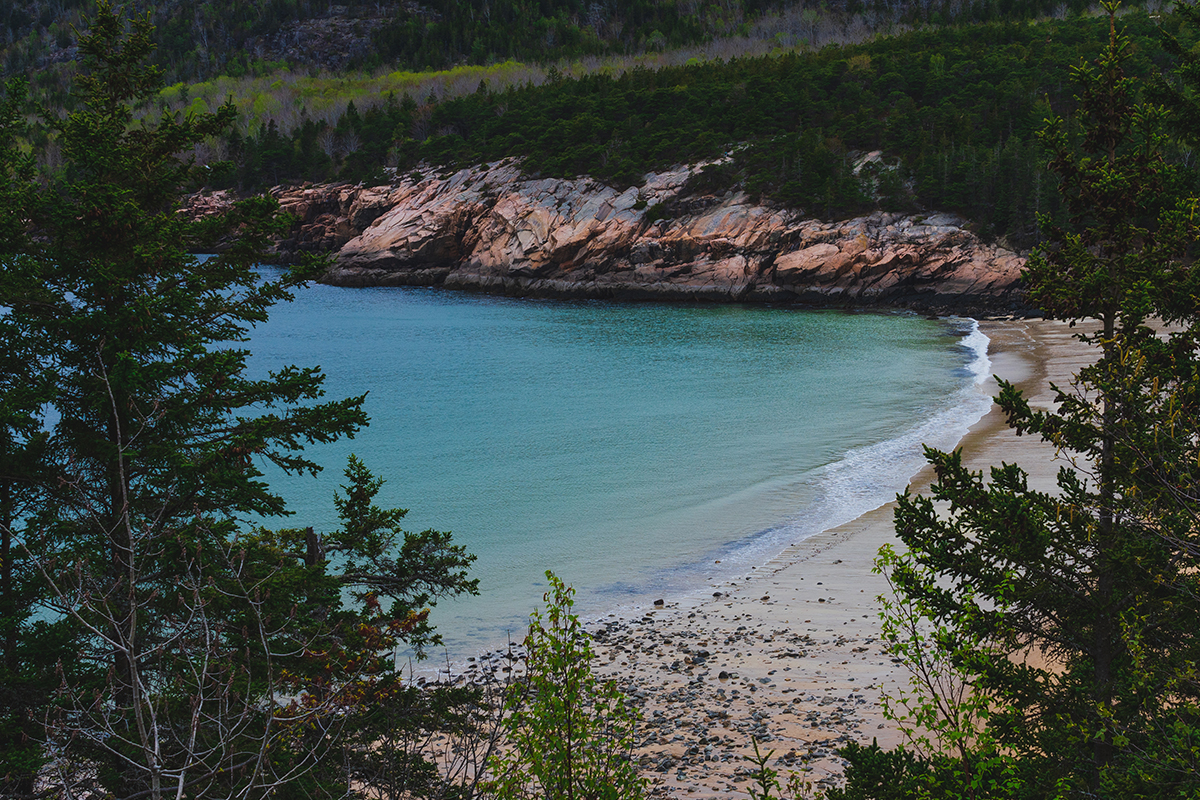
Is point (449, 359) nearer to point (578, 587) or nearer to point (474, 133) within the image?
point (578, 587)

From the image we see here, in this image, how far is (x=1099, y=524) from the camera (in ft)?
21.9

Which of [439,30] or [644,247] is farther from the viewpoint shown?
[439,30]

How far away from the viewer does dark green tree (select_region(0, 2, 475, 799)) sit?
7043 mm

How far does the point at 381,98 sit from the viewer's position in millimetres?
140375

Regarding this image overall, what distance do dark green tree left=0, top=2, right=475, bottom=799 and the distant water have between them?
7.17 metres

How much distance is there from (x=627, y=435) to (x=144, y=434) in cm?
2328

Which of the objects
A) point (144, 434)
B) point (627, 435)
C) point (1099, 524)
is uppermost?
point (144, 434)

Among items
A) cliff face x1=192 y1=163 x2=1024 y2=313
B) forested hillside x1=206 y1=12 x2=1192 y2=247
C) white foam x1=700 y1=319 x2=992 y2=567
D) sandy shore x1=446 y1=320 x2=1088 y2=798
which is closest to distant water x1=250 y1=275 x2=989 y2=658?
white foam x1=700 y1=319 x2=992 y2=567

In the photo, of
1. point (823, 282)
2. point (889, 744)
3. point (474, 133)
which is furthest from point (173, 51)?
point (889, 744)

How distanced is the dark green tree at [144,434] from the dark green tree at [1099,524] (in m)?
4.41

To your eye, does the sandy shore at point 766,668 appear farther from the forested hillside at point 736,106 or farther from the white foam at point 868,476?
the forested hillside at point 736,106

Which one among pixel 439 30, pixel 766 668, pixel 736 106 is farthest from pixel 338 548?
pixel 439 30

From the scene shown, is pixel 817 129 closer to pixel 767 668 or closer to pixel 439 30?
pixel 767 668

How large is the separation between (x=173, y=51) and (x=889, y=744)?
216639 mm
